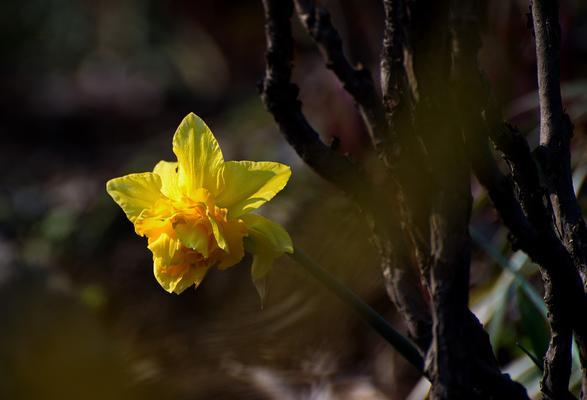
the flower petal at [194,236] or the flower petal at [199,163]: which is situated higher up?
the flower petal at [199,163]

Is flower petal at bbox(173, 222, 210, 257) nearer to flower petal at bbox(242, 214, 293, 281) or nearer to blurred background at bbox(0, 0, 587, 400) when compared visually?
flower petal at bbox(242, 214, 293, 281)

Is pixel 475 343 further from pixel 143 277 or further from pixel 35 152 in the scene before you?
pixel 35 152

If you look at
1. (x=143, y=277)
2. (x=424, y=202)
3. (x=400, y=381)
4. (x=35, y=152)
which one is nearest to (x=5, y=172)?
(x=35, y=152)

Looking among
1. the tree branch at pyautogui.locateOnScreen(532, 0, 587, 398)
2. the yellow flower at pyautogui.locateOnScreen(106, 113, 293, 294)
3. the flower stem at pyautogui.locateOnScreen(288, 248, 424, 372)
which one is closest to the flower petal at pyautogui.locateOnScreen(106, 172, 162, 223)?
the yellow flower at pyautogui.locateOnScreen(106, 113, 293, 294)

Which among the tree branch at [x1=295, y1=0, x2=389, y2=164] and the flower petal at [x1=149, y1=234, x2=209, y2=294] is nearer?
the flower petal at [x1=149, y1=234, x2=209, y2=294]

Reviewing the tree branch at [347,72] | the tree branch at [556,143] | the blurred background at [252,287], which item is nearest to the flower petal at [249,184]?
the tree branch at [347,72]

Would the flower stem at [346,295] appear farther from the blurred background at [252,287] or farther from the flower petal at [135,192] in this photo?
the blurred background at [252,287]
